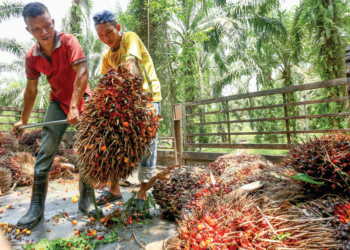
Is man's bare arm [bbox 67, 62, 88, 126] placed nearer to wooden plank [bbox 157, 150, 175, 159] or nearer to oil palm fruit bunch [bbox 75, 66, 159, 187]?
oil palm fruit bunch [bbox 75, 66, 159, 187]

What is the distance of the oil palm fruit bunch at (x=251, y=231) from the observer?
85 centimetres

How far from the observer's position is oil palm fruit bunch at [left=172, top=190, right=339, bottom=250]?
2.79 feet

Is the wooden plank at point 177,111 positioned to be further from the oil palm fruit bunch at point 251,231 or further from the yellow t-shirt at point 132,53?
the oil palm fruit bunch at point 251,231

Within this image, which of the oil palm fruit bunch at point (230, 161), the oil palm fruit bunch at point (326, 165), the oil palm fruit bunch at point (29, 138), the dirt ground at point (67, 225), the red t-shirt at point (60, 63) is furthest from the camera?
the oil palm fruit bunch at point (29, 138)

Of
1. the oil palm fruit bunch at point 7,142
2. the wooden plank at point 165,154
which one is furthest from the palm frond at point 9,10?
the wooden plank at point 165,154

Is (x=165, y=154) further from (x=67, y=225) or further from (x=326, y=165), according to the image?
(x=326, y=165)

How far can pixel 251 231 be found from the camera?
90cm

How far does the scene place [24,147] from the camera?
5082 mm

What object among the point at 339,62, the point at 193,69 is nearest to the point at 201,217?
the point at 339,62

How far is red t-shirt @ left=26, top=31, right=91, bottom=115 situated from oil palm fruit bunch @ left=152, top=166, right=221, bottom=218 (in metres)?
1.43

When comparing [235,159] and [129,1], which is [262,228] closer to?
[235,159]

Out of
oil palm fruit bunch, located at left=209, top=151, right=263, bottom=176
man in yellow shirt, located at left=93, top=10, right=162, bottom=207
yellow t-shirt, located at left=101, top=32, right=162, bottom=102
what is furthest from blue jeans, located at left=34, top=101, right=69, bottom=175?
oil palm fruit bunch, located at left=209, top=151, right=263, bottom=176

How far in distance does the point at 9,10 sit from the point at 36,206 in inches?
489

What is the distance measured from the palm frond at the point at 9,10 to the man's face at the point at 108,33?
39.5 ft
